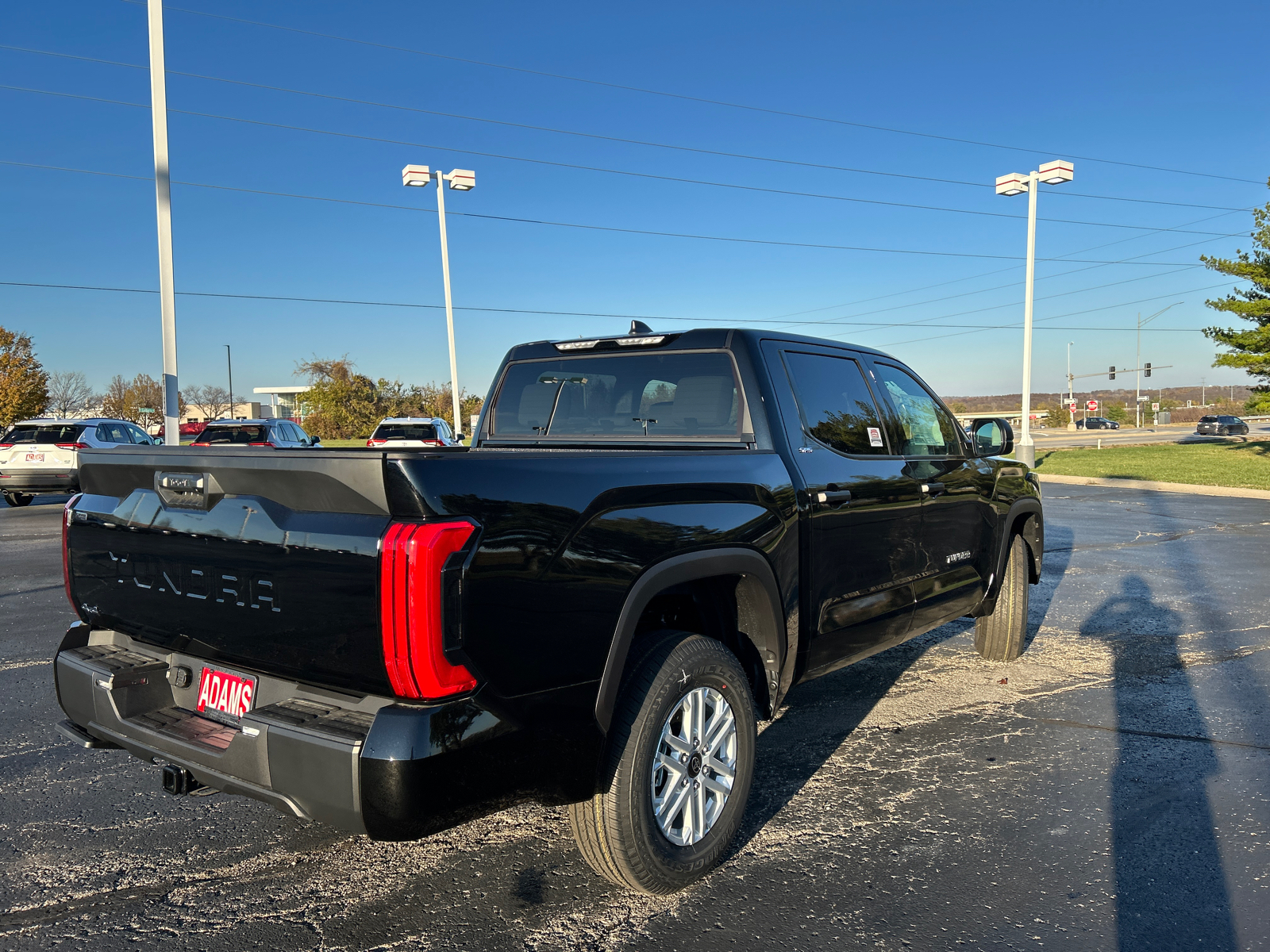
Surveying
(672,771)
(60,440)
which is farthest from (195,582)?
(60,440)

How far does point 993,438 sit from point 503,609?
162 inches

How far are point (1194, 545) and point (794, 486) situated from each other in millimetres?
9986

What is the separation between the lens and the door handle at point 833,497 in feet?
12.7

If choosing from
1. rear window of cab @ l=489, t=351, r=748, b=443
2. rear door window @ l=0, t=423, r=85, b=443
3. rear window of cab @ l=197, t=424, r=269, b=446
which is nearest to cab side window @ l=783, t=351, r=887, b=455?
rear window of cab @ l=489, t=351, r=748, b=443

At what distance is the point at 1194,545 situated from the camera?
451 inches

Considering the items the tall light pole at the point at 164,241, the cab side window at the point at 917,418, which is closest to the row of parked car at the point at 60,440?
the tall light pole at the point at 164,241

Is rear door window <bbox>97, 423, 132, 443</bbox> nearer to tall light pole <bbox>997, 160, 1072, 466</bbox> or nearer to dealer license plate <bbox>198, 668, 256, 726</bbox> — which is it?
dealer license plate <bbox>198, 668, 256, 726</bbox>

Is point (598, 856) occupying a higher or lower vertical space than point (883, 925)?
higher

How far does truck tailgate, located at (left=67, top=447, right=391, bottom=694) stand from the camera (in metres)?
2.40

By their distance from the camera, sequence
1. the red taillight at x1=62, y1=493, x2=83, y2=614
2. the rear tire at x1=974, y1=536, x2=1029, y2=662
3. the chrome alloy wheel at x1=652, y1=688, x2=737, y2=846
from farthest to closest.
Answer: the rear tire at x1=974, y1=536, x2=1029, y2=662 → the red taillight at x1=62, y1=493, x2=83, y2=614 → the chrome alloy wheel at x1=652, y1=688, x2=737, y2=846

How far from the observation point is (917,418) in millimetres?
5039

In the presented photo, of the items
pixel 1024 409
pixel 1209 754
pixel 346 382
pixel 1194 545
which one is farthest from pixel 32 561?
pixel 346 382

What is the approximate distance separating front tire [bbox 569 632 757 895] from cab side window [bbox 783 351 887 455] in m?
1.34

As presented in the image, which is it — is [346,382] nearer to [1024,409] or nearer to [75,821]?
[1024,409]
